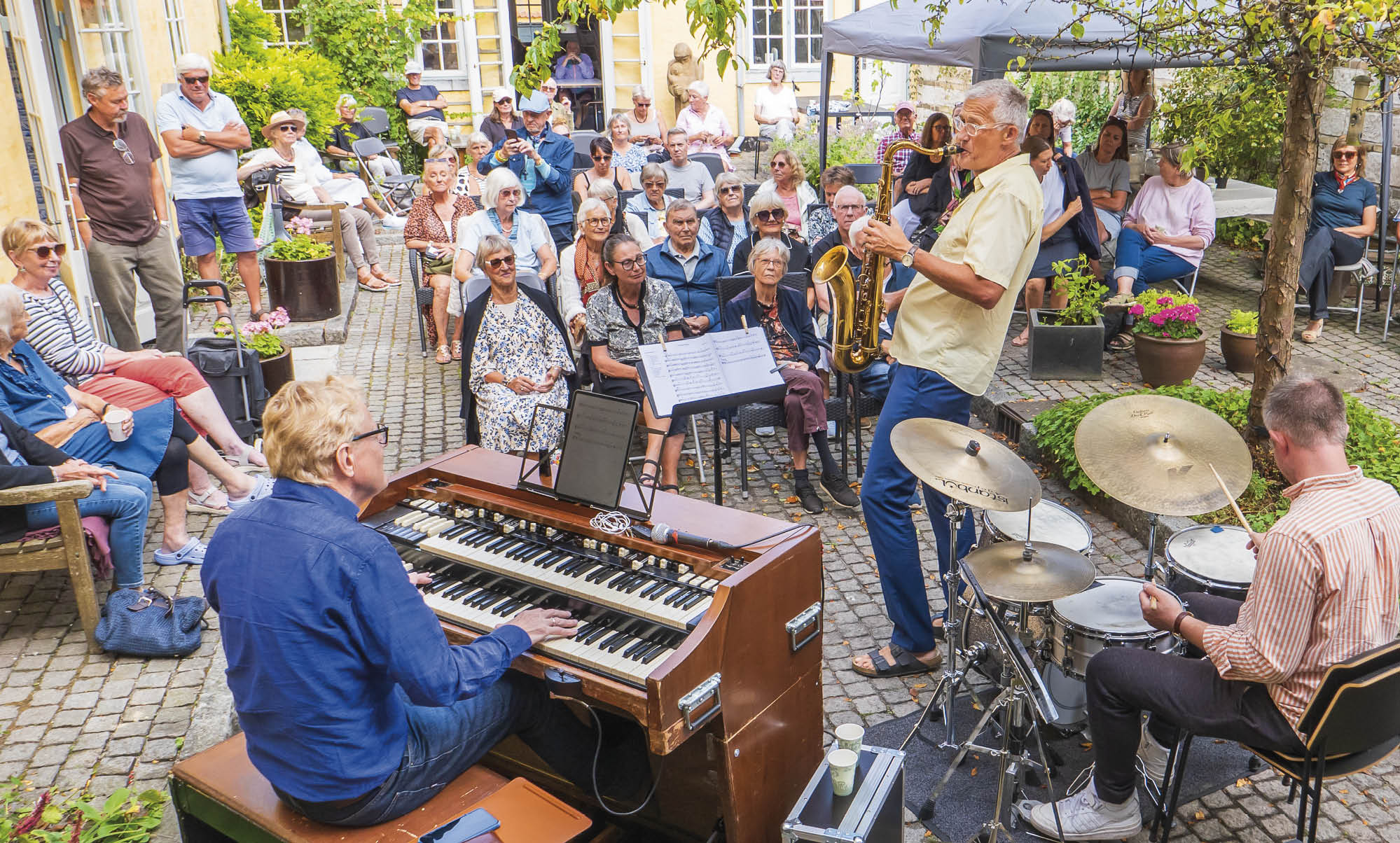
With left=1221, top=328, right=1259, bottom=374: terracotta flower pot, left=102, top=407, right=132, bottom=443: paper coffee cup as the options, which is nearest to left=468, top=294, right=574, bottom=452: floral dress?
left=102, top=407, right=132, bottom=443: paper coffee cup

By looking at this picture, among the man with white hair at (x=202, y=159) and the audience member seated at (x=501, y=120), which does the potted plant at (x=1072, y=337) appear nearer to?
the man with white hair at (x=202, y=159)

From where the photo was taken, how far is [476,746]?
3092mm

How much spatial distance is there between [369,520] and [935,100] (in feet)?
41.8

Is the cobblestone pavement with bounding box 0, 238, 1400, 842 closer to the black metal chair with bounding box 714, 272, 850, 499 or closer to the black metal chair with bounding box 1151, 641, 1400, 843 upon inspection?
the black metal chair with bounding box 714, 272, 850, 499

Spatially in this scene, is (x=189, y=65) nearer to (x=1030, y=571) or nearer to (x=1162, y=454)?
(x=1030, y=571)

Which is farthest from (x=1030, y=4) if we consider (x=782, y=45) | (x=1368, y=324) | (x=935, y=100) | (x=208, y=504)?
(x=782, y=45)

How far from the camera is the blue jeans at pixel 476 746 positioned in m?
2.82

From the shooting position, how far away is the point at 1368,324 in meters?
9.09

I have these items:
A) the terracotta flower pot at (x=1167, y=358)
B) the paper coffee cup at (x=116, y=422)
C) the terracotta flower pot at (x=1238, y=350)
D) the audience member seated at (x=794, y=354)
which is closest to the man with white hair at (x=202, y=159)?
the paper coffee cup at (x=116, y=422)

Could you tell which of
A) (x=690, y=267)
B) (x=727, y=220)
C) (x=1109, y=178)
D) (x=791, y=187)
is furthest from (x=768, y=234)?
(x=1109, y=178)

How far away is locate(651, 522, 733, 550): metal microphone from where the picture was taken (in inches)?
129

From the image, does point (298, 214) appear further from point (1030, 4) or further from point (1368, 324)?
point (1368, 324)

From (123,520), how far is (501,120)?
9252 millimetres

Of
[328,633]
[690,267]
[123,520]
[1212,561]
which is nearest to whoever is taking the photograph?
[328,633]
